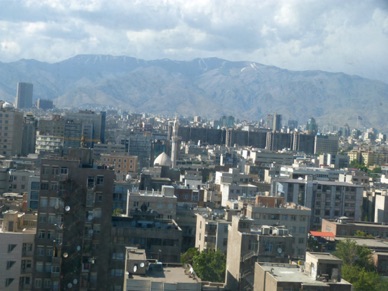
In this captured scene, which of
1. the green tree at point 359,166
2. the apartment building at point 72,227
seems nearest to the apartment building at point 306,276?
the apartment building at point 72,227

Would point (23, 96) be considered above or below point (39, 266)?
above

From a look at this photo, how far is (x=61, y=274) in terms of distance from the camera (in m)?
11.9

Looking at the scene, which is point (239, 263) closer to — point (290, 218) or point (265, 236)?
point (265, 236)

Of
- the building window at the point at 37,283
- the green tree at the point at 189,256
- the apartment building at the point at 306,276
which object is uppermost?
the apartment building at the point at 306,276

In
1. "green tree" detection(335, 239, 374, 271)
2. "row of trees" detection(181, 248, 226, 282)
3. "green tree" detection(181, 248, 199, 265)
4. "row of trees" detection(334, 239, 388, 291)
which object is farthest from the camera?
"green tree" detection(335, 239, 374, 271)

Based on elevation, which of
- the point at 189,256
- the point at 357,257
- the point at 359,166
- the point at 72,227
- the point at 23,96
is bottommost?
the point at 189,256

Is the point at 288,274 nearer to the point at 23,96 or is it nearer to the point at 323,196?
the point at 323,196

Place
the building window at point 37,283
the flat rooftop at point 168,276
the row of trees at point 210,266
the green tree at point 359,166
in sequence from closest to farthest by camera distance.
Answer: the flat rooftop at point 168,276, the building window at point 37,283, the row of trees at point 210,266, the green tree at point 359,166

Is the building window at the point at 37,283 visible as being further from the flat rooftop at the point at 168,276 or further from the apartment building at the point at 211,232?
the apartment building at the point at 211,232

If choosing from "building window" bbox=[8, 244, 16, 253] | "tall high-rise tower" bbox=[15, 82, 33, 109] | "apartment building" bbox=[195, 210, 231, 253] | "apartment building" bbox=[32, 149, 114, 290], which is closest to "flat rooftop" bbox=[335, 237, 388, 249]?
"apartment building" bbox=[195, 210, 231, 253]

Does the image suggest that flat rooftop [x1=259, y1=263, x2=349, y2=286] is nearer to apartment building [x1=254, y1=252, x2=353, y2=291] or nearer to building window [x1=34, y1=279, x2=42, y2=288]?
apartment building [x1=254, y1=252, x2=353, y2=291]

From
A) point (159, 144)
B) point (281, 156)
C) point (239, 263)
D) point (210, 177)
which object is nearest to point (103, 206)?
point (239, 263)

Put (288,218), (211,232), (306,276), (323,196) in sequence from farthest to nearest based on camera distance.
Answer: (323,196)
(288,218)
(211,232)
(306,276)

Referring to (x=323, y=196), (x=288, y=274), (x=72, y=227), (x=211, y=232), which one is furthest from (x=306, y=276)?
(x=323, y=196)
